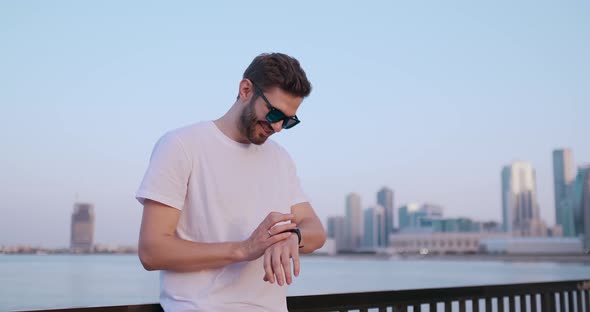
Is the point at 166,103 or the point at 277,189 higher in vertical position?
the point at 166,103

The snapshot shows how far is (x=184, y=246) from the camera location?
1089 millimetres

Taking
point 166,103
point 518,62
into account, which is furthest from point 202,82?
point 518,62

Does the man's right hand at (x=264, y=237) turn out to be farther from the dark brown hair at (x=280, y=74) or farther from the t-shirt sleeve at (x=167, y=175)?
the dark brown hair at (x=280, y=74)

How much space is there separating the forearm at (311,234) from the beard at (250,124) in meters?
0.22

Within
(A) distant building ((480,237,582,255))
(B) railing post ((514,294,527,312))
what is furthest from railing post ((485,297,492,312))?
(A) distant building ((480,237,582,255))

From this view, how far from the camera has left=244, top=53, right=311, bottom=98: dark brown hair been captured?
1203 millimetres

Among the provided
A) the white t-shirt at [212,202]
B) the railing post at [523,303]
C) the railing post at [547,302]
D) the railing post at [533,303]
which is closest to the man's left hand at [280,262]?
the white t-shirt at [212,202]

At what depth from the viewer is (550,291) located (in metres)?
3.13

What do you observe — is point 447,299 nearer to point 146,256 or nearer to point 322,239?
point 322,239

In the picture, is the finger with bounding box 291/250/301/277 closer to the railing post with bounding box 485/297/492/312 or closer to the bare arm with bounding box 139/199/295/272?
the bare arm with bounding box 139/199/295/272

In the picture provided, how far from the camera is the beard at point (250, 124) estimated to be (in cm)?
122

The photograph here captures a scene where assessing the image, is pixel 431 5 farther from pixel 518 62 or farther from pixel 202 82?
pixel 518 62

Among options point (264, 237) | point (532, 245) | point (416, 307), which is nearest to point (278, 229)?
point (264, 237)

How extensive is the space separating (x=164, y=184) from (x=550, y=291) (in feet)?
8.83
